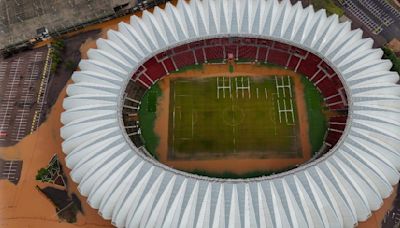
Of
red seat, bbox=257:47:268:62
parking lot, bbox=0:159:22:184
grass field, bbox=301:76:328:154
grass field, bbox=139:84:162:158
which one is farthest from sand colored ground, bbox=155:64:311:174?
parking lot, bbox=0:159:22:184

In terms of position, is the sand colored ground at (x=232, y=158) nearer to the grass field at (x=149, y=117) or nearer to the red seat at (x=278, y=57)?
the grass field at (x=149, y=117)

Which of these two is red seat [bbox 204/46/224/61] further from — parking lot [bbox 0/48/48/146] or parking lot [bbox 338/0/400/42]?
parking lot [bbox 0/48/48/146]

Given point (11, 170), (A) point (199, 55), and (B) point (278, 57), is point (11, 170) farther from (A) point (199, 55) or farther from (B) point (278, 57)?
(B) point (278, 57)

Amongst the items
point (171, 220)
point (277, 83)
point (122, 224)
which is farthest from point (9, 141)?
point (277, 83)

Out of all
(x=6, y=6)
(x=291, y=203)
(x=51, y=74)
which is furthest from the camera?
(x=6, y=6)

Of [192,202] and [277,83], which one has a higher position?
[277,83]

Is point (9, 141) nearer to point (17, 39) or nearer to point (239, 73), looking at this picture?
point (17, 39)
